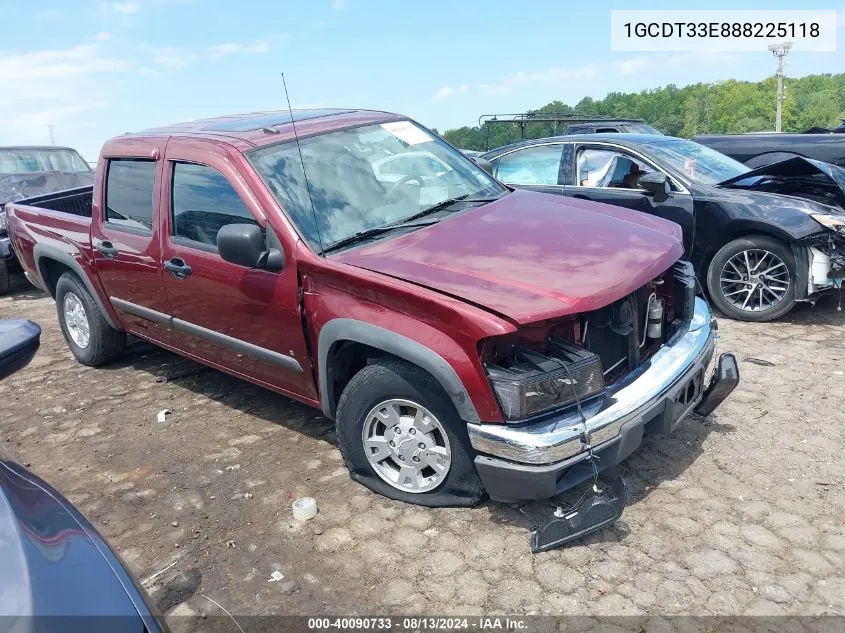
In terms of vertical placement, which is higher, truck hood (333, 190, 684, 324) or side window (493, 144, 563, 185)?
side window (493, 144, 563, 185)

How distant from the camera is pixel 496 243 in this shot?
3385 millimetres

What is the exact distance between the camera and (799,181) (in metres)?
6.22

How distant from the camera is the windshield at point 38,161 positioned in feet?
34.7

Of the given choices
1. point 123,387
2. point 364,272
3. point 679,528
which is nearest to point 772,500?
point 679,528

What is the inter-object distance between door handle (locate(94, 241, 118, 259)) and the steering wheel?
210 cm

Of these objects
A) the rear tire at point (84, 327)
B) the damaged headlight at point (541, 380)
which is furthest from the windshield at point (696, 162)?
the rear tire at point (84, 327)

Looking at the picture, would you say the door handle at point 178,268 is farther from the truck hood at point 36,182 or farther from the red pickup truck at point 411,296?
the truck hood at point 36,182

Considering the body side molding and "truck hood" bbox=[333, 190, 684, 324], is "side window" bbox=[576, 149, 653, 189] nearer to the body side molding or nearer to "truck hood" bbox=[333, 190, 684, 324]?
"truck hood" bbox=[333, 190, 684, 324]

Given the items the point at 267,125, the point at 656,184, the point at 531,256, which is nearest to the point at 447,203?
the point at 531,256

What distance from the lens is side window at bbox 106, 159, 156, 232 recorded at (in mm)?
4438

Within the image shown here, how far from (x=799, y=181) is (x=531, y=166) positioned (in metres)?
2.49

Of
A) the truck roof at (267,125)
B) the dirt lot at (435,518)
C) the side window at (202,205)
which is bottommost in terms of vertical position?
the dirt lot at (435,518)

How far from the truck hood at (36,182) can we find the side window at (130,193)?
18.3ft

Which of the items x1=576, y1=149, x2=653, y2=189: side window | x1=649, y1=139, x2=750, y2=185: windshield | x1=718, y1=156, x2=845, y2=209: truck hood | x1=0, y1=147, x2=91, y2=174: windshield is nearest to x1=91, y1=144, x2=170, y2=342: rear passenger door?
x1=576, y1=149, x2=653, y2=189: side window
